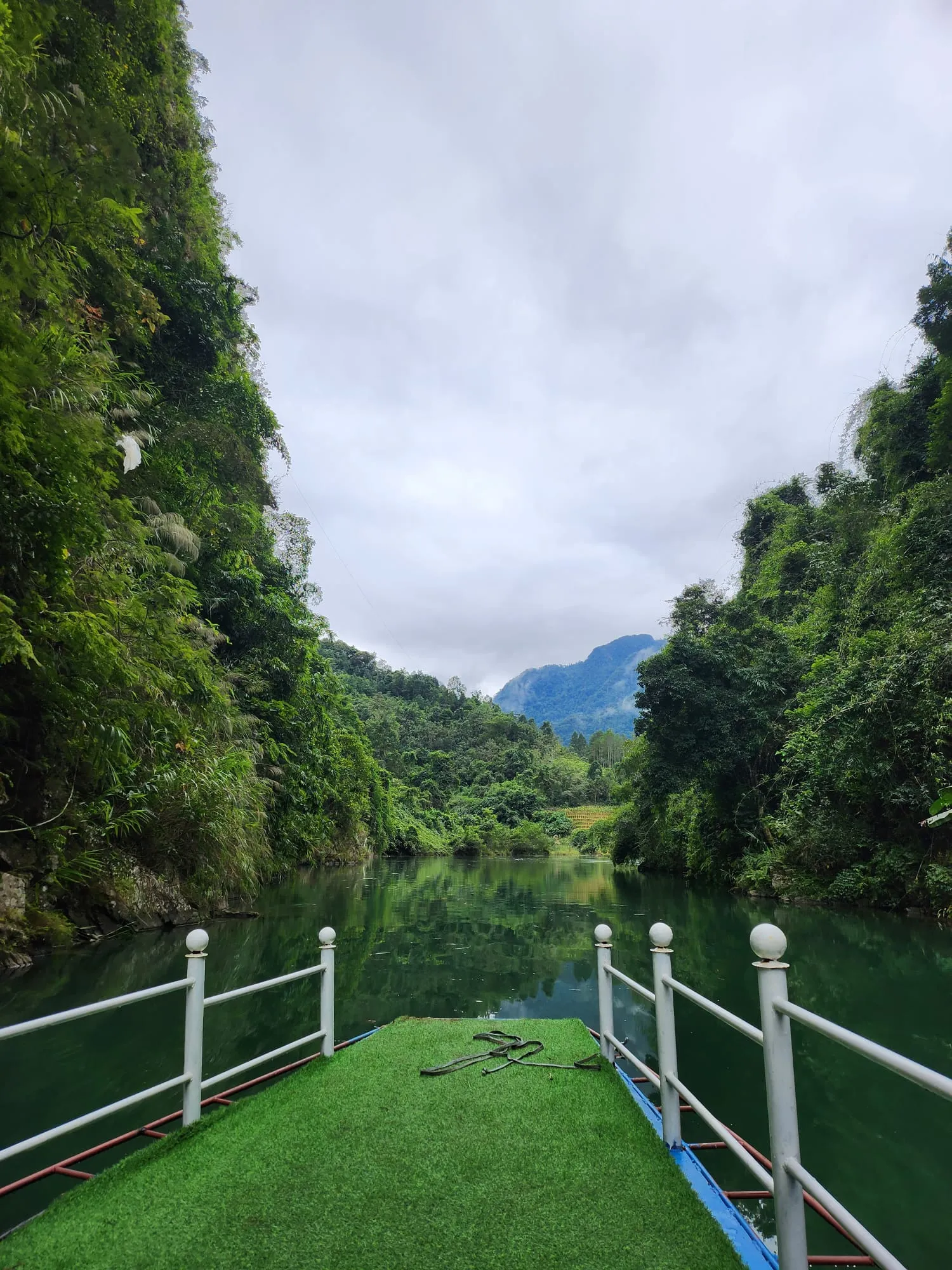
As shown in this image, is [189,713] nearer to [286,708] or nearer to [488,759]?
[286,708]

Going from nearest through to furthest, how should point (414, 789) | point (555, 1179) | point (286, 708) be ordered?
point (555, 1179), point (286, 708), point (414, 789)

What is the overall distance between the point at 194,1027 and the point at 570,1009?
4.51 m

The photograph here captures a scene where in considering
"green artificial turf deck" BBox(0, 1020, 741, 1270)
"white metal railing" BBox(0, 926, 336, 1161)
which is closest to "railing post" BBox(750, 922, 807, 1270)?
"green artificial turf deck" BBox(0, 1020, 741, 1270)

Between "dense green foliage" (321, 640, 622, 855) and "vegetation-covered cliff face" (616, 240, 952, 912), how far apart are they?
1599 centimetres

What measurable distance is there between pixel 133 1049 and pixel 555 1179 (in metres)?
4.00

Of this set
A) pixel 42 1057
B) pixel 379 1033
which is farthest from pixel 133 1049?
pixel 379 1033

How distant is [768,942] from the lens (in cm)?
158

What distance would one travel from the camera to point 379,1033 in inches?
166

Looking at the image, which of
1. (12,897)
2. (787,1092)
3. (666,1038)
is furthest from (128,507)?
(787,1092)

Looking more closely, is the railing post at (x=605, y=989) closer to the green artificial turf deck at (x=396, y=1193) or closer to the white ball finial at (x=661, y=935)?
the green artificial turf deck at (x=396, y=1193)

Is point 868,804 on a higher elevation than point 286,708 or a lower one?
lower

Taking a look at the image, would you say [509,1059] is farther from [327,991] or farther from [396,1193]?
[396,1193]

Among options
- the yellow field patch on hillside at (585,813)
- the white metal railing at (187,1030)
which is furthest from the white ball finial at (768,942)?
the yellow field patch on hillside at (585,813)

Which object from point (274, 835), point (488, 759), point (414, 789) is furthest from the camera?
point (488, 759)
